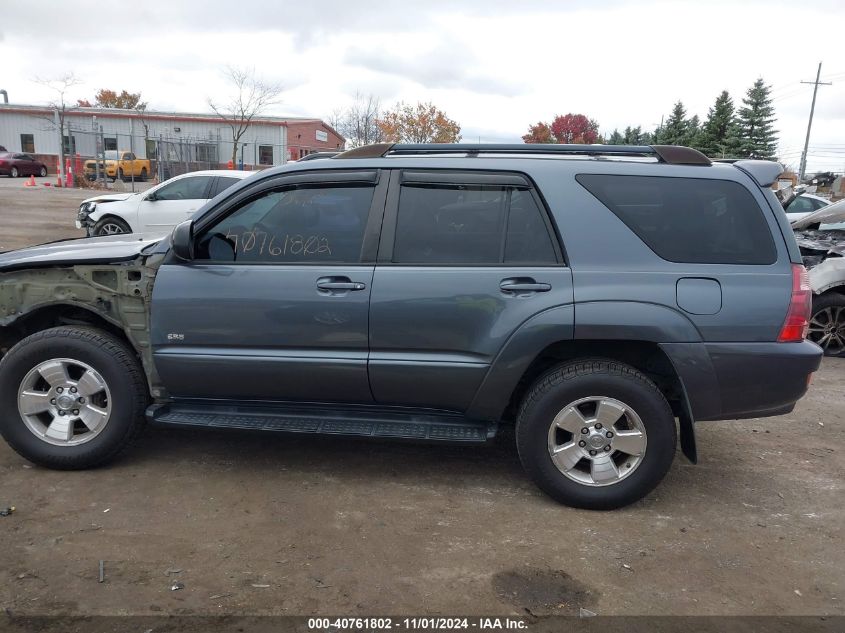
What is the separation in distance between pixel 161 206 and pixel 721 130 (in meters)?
36.0

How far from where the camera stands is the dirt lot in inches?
117

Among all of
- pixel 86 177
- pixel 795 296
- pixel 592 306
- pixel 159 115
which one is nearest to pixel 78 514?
pixel 592 306

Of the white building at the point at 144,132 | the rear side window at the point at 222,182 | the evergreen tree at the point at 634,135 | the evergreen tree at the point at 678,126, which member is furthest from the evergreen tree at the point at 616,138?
the rear side window at the point at 222,182

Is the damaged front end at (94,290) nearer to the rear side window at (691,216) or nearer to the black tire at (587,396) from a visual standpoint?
the black tire at (587,396)

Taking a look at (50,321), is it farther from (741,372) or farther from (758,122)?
(758,122)

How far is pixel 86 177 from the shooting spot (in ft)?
108

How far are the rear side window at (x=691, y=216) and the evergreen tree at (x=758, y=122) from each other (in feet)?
131

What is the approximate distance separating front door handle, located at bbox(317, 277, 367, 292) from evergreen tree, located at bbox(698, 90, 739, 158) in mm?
39407

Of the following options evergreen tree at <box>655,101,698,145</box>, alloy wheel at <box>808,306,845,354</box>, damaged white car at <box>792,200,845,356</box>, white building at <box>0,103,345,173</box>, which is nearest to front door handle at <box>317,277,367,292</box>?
damaged white car at <box>792,200,845,356</box>

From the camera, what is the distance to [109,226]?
12320 mm

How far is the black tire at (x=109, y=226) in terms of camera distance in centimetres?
1226

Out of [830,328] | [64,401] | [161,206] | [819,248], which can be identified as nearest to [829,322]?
[830,328]

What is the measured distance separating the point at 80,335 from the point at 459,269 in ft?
→ 7.36

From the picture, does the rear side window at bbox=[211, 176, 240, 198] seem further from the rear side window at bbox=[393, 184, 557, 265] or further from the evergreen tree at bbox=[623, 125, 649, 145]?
the evergreen tree at bbox=[623, 125, 649, 145]
